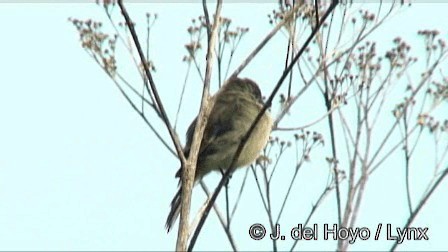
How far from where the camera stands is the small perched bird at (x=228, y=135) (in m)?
5.84

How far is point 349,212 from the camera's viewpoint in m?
4.73

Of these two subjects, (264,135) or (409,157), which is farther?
(264,135)

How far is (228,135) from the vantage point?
6121mm

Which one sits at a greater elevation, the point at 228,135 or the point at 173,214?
the point at 228,135

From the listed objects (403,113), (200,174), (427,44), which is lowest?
(200,174)

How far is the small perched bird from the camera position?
5.84m

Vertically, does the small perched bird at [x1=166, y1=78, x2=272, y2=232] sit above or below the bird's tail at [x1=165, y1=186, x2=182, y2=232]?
above

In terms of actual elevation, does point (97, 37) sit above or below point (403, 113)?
above

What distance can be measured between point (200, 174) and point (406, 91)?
5.39ft

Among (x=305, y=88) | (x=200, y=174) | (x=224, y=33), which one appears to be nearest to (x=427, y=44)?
(x=305, y=88)

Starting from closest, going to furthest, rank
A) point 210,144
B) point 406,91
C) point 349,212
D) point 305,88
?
point 349,212
point 305,88
point 406,91
point 210,144

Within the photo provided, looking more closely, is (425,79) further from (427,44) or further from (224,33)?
(224,33)

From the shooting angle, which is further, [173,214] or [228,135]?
[228,135]

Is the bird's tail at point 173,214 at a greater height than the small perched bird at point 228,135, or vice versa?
the small perched bird at point 228,135
